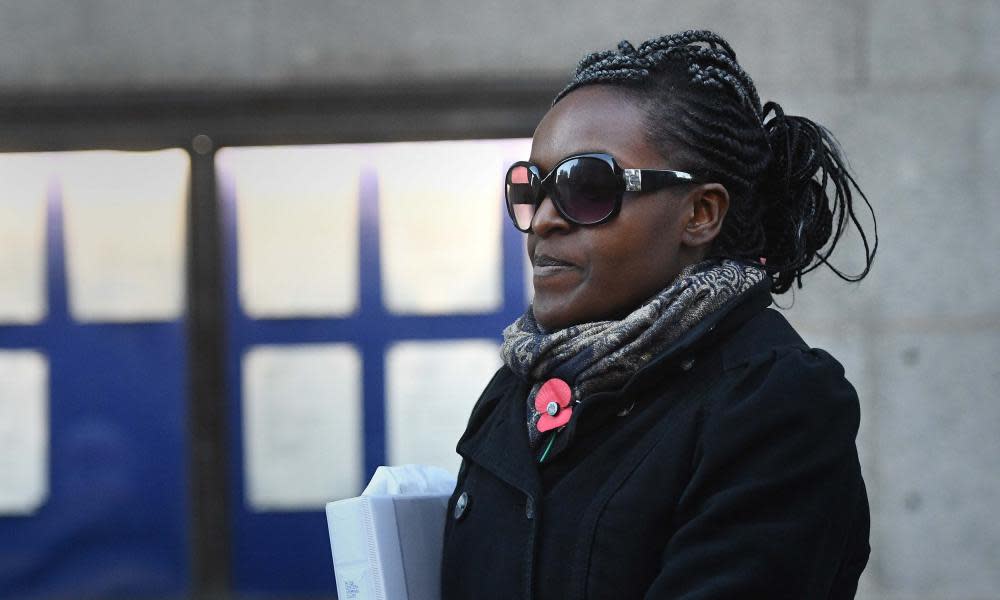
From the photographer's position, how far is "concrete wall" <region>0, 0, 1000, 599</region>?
13.4 ft

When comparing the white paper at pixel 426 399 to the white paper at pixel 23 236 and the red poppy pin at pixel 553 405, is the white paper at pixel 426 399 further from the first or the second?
the red poppy pin at pixel 553 405

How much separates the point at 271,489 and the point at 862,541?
2988mm

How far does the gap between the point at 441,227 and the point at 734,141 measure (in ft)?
8.46

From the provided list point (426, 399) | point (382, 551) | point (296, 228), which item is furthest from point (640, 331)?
point (296, 228)

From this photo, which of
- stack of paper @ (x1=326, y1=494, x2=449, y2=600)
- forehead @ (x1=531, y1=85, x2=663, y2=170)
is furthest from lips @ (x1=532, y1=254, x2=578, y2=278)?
stack of paper @ (x1=326, y1=494, x2=449, y2=600)

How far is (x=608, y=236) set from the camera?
171 cm

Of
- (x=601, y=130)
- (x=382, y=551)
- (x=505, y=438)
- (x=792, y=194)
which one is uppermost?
(x=601, y=130)

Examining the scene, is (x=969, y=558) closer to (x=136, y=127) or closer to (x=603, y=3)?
(x=603, y=3)

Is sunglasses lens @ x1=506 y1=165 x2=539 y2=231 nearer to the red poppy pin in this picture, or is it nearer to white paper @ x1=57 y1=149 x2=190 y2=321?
the red poppy pin

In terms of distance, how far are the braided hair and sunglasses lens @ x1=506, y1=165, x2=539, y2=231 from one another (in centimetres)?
15

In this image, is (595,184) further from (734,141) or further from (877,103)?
(877,103)

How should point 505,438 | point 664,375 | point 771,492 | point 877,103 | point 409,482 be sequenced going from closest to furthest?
point 771,492, point 664,375, point 505,438, point 409,482, point 877,103

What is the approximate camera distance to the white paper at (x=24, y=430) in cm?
422

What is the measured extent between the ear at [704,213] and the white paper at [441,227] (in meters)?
2.53
